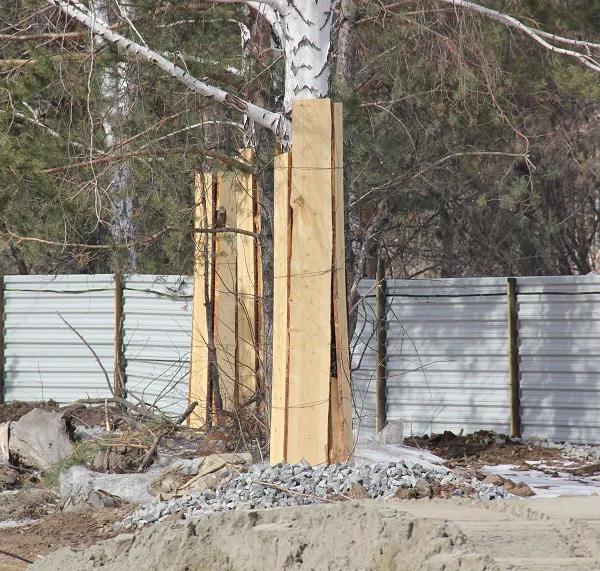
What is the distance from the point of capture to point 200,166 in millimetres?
7793

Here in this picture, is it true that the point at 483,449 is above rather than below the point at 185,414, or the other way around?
below

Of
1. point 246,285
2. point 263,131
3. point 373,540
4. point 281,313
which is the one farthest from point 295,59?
point 373,540

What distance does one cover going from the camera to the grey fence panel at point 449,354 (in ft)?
31.2

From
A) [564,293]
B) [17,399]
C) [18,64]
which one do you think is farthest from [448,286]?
[17,399]

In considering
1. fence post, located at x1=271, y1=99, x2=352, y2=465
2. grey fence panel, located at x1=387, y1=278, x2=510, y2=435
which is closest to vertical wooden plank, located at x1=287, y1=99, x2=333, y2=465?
fence post, located at x1=271, y1=99, x2=352, y2=465

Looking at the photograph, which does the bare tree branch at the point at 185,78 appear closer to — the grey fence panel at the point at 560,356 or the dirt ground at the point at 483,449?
the dirt ground at the point at 483,449

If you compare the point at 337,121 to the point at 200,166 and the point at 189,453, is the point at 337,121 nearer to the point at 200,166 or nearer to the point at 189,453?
the point at 200,166

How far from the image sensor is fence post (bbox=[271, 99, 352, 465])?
6.04 metres

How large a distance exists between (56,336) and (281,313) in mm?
6510

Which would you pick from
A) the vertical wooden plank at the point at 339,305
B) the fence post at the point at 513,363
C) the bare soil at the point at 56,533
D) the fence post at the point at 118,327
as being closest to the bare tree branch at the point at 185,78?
the vertical wooden plank at the point at 339,305

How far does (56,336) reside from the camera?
11.9 meters

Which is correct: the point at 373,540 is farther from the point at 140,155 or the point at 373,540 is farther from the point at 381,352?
the point at 381,352

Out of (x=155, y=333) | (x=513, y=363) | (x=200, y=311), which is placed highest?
(x=200, y=311)

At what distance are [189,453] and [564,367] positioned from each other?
395cm
